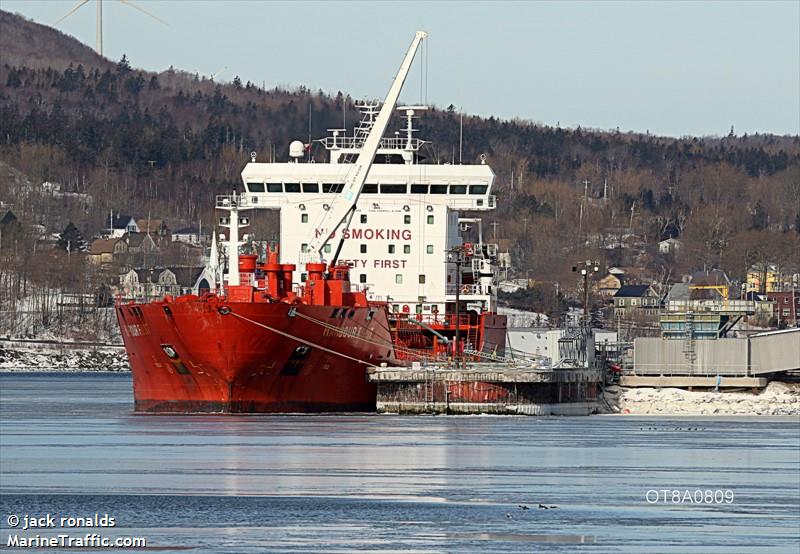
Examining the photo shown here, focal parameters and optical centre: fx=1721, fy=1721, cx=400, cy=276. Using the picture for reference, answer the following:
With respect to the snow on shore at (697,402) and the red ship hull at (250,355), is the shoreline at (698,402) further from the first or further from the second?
the red ship hull at (250,355)

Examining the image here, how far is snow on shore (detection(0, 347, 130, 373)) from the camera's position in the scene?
5325 inches

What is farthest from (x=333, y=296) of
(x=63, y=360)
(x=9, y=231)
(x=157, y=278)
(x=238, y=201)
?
(x=9, y=231)

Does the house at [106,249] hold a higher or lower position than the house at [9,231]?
lower

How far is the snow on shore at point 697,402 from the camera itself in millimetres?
63125

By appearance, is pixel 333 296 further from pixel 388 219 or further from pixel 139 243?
pixel 139 243

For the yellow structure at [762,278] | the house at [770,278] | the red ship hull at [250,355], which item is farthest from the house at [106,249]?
the red ship hull at [250,355]

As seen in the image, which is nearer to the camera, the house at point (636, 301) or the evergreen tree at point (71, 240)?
the house at point (636, 301)

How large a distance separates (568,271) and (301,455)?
456 feet

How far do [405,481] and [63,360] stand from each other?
353 feet

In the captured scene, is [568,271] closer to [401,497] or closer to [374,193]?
[374,193]

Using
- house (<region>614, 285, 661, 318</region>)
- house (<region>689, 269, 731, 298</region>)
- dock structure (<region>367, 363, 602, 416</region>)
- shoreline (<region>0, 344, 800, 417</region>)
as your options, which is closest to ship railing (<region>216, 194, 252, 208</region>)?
dock structure (<region>367, 363, 602, 416</region>)

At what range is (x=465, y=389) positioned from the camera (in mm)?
54812

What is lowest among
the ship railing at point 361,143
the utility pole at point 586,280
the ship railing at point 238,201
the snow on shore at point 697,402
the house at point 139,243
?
the snow on shore at point 697,402

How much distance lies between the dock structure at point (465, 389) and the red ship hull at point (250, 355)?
133 centimetres
